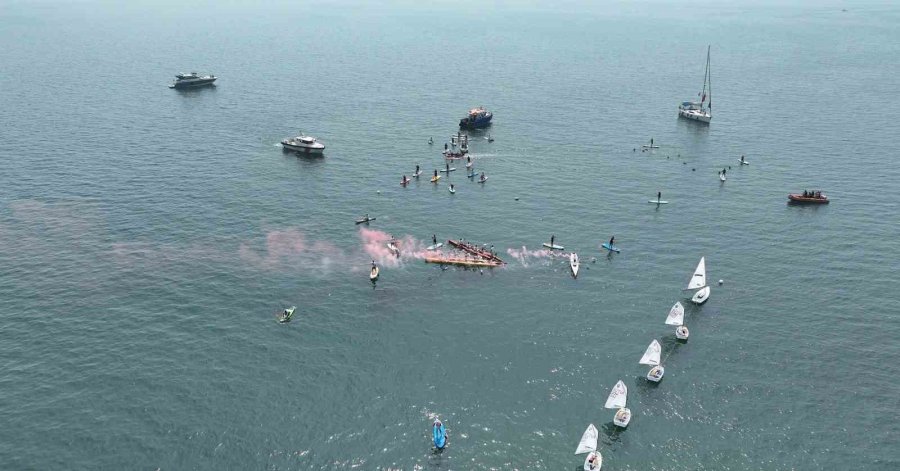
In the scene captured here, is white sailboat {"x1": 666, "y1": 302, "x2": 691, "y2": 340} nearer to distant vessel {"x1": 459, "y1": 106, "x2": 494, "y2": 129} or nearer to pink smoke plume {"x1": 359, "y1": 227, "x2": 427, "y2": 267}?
pink smoke plume {"x1": 359, "y1": 227, "x2": 427, "y2": 267}

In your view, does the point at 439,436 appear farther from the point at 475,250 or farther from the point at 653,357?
the point at 475,250

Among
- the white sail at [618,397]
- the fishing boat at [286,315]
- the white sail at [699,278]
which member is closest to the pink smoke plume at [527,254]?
the white sail at [699,278]

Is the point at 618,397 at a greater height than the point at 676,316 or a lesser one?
lesser

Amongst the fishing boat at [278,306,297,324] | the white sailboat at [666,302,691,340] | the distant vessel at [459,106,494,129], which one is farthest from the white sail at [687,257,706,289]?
the distant vessel at [459,106,494,129]

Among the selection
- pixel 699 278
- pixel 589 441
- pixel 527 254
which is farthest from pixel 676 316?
pixel 527 254

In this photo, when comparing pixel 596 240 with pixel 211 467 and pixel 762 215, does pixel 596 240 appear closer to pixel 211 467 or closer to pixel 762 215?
pixel 762 215

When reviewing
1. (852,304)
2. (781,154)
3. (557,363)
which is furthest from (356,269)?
(781,154)
